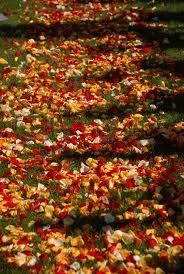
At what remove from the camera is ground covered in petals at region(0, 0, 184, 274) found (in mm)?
5609

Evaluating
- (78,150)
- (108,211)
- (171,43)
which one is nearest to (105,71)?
(171,43)

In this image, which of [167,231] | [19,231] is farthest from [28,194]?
[167,231]

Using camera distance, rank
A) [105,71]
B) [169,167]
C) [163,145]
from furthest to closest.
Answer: [105,71] < [163,145] < [169,167]

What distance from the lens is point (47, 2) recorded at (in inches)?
610

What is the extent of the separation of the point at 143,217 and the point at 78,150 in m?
1.96

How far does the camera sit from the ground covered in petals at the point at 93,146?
18.4 feet

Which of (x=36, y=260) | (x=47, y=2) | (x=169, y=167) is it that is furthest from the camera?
(x=47, y=2)

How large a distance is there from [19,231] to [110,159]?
1932 millimetres

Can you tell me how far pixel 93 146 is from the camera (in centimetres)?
767

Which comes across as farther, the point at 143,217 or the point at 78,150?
the point at 78,150

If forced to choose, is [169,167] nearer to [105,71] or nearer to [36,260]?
[36,260]

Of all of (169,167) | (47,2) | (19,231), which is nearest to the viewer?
(19,231)

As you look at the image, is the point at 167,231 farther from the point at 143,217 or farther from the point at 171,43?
the point at 171,43

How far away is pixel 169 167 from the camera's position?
7.01 metres
